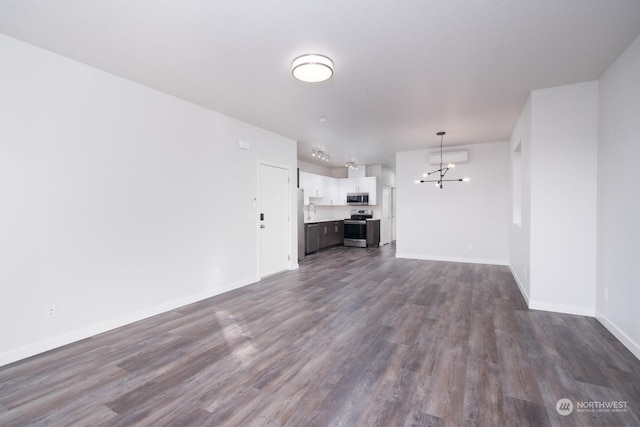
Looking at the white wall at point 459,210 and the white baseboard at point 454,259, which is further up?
the white wall at point 459,210

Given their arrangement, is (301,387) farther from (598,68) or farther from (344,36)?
(598,68)

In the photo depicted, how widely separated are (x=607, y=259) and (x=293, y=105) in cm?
406

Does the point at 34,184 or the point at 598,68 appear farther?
the point at 598,68

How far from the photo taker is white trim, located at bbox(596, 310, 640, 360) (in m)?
2.53

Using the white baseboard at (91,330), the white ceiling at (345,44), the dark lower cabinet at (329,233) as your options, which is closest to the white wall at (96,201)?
the white baseboard at (91,330)

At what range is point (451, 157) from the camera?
6535 mm

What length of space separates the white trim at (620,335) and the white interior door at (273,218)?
4643 millimetres

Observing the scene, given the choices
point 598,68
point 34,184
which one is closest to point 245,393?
point 34,184

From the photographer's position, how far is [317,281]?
513 centimetres

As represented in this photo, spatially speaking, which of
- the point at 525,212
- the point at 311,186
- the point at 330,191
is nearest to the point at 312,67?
the point at 525,212

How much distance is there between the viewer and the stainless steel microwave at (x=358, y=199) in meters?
9.12

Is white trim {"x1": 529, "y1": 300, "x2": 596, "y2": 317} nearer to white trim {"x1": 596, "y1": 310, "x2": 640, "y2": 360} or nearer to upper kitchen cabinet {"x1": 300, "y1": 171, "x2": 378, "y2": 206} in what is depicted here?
white trim {"x1": 596, "y1": 310, "x2": 640, "y2": 360}

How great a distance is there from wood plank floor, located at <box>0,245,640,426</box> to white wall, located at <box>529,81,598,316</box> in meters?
0.37

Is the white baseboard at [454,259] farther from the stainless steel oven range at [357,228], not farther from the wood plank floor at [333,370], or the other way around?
the wood plank floor at [333,370]
